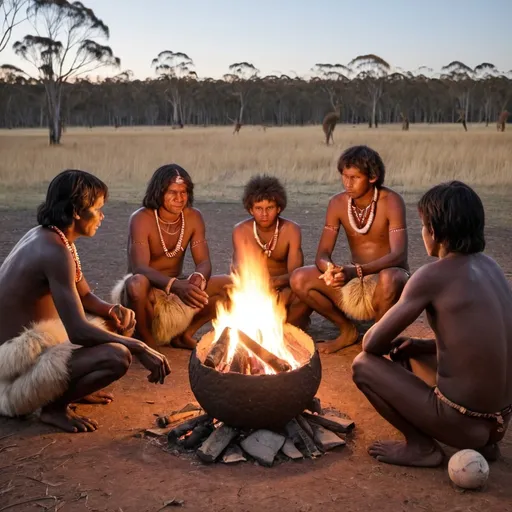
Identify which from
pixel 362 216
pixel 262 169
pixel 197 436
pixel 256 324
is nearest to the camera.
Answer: pixel 197 436

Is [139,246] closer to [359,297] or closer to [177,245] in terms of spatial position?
[177,245]

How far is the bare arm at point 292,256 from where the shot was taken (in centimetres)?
517

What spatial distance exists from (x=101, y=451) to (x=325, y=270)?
221cm

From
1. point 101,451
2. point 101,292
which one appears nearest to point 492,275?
point 101,451

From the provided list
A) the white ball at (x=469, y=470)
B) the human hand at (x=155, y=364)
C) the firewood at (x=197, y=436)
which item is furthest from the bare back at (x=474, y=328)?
the human hand at (x=155, y=364)

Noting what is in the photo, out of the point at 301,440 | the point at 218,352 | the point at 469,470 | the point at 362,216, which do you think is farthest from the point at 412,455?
the point at 362,216

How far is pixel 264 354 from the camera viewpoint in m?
Answer: 3.40

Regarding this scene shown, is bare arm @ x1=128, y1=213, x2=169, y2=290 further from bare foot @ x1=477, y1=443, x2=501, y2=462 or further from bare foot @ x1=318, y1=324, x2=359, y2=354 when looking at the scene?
bare foot @ x1=477, y1=443, x2=501, y2=462

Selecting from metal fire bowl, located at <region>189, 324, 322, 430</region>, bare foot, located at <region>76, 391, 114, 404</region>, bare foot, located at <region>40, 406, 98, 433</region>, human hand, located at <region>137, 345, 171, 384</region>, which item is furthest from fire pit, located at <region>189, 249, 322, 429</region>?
bare foot, located at <region>76, 391, 114, 404</region>

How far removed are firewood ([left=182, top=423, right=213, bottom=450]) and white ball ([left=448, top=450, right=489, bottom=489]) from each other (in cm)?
122

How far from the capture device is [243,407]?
3232 mm

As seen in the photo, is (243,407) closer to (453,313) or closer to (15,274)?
(453,313)

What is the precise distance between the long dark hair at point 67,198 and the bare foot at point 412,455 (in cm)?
203

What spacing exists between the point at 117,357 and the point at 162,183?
176 cm
